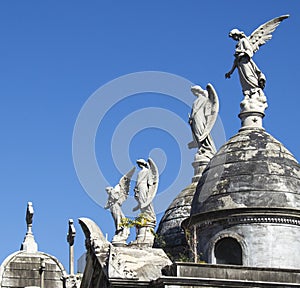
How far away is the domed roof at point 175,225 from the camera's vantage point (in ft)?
115

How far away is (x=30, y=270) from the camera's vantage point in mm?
35719

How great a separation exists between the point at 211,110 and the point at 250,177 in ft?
24.5

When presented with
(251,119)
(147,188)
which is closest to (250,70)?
(251,119)

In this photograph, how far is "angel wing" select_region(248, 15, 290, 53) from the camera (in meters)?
34.4

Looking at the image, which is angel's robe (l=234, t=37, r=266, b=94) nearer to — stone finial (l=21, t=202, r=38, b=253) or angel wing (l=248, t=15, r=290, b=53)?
angel wing (l=248, t=15, r=290, b=53)

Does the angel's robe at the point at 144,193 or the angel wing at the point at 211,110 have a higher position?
the angel wing at the point at 211,110

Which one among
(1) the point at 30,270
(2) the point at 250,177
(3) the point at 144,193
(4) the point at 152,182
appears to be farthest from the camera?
(4) the point at 152,182

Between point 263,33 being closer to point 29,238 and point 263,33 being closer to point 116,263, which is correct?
point 29,238

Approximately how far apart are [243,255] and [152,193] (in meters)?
8.03

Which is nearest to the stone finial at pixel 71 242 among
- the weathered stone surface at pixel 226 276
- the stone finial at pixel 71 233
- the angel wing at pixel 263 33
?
the stone finial at pixel 71 233

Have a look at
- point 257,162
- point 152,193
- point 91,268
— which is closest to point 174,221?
point 152,193

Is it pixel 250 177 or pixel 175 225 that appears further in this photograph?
pixel 175 225

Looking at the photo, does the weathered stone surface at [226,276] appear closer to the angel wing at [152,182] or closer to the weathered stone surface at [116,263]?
the weathered stone surface at [116,263]

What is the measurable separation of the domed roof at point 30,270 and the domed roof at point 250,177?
737 centimetres
